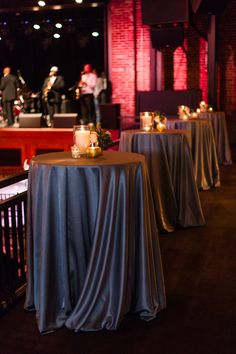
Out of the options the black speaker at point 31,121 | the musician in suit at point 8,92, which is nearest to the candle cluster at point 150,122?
the black speaker at point 31,121

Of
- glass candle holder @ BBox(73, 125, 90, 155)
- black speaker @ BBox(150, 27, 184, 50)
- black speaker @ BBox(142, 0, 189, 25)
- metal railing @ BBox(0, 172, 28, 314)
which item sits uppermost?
black speaker @ BBox(142, 0, 189, 25)

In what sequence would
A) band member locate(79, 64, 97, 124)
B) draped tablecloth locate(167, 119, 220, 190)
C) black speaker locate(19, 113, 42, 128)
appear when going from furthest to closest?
A: band member locate(79, 64, 97, 124), black speaker locate(19, 113, 42, 128), draped tablecloth locate(167, 119, 220, 190)

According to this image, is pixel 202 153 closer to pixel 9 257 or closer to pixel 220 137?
pixel 220 137

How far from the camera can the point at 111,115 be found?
11461mm

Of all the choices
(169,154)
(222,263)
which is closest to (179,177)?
(169,154)

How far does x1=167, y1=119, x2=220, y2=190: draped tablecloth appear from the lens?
251 inches

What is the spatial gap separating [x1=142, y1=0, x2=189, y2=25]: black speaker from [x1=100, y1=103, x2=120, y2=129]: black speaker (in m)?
2.09

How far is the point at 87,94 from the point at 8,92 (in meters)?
2.13

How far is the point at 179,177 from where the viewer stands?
457 centimetres

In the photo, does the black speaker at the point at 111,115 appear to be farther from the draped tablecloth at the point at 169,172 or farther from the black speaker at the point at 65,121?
the draped tablecloth at the point at 169,172

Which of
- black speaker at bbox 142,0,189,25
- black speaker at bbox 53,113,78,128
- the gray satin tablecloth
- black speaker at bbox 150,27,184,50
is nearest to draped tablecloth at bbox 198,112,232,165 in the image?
black speaker at bbox 142,0,189,25

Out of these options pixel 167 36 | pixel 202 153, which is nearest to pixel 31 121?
pixel 167 36

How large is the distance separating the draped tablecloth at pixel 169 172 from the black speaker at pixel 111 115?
6836mm

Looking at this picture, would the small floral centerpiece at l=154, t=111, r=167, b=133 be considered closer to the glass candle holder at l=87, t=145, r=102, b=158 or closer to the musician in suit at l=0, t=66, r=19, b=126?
the glass candle holder at l=87, t=145, r=102, b=158
